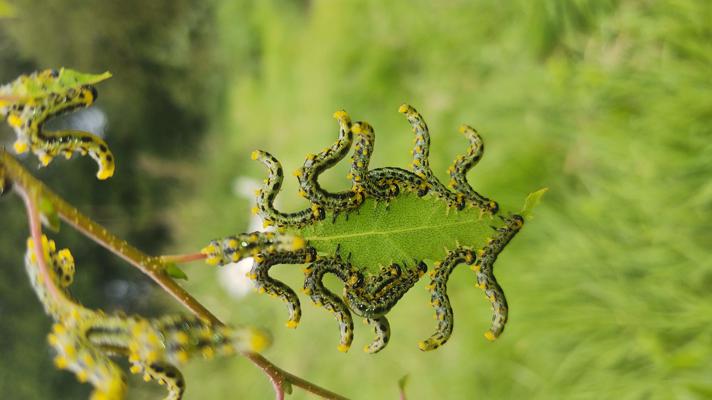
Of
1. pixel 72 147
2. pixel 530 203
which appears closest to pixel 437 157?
pixel 530 203

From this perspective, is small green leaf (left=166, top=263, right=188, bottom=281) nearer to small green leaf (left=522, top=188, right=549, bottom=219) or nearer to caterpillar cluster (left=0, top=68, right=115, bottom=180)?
caterpillar cluster (left=0, top=68, right=115, bottom=180)

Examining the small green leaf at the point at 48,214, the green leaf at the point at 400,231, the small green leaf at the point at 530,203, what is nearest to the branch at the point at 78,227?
the small green leaf at the point at 48,214

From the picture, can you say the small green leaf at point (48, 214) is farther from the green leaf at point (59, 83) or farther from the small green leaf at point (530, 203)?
the small green leaf at point (530, 203)

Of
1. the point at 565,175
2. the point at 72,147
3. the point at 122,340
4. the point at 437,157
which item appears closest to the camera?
the point at 122,340

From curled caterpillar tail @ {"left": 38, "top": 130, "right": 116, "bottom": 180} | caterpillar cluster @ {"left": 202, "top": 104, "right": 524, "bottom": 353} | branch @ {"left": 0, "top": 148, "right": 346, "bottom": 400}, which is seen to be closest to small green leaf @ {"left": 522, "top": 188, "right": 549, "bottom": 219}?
caterpillar cluster @ {"left": 202, "top": 104, "right": 524, "bottom": 353}

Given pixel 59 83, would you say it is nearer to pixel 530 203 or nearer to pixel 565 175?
pixel 530 203
